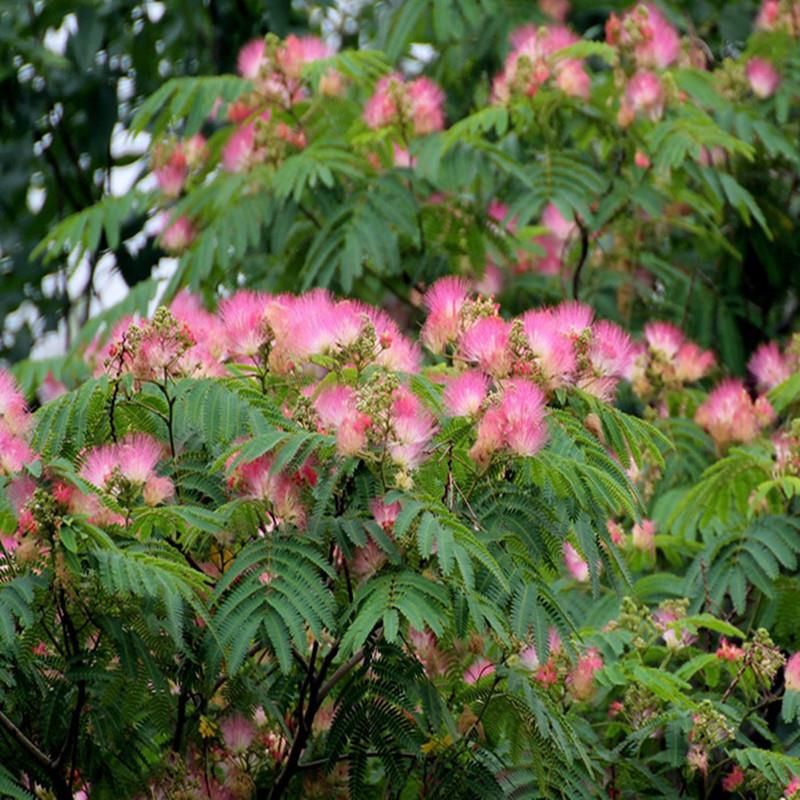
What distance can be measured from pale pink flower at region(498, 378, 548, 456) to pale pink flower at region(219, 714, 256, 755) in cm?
89

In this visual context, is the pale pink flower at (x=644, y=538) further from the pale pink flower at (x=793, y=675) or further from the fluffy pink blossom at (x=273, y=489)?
the fluffy pink blossom at (x=273, y=489)

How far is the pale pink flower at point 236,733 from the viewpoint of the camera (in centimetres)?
445

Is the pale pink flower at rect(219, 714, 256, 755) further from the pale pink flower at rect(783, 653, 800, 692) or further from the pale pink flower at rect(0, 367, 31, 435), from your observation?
the pale pink flower at rect(783, 653, 800, 692)

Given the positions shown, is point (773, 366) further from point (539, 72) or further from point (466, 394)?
point (466, 394)

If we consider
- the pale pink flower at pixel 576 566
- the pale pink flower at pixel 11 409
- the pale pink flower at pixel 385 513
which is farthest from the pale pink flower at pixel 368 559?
the pale pink flower at pixel 576 566

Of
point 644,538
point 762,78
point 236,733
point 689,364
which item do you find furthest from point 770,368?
point 236,733

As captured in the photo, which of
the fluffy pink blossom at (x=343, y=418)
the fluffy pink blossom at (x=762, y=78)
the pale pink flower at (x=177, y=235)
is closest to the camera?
the fluffy pink blossom at (x=343, y=418)

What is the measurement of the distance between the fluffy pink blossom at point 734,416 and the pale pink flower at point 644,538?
480 mm

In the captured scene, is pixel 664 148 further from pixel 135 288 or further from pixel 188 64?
pixel 188 64

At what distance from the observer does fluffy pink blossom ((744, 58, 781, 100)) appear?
7766 mm

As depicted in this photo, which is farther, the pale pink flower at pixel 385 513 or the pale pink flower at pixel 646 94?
the pale pink flower at pixel 646 94

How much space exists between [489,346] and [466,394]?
143 millimetres

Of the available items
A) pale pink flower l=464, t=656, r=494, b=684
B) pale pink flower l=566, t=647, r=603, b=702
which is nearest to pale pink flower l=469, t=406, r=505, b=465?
pale pink flower l=464, t=656, r=494, b=684

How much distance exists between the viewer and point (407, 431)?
407 cm
